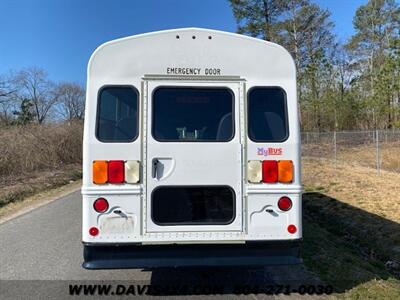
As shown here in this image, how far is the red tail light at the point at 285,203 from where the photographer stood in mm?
Answer: 4742

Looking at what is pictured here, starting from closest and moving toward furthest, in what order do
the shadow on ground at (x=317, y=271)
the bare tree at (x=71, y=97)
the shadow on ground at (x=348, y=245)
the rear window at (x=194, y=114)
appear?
the rear window at (x=194, y=114)
the shadow on ground at (x=317, y=271)
the shadow on ground at (x=348, y=245)
the bare tree at (x=71, y=97)

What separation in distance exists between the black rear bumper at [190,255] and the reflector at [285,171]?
25.8 inches

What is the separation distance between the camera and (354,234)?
8523 mm

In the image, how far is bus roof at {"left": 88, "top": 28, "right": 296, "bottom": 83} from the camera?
479 centimetres

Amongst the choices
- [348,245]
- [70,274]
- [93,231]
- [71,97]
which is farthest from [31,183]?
[71,97]

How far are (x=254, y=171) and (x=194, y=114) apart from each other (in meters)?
0.91

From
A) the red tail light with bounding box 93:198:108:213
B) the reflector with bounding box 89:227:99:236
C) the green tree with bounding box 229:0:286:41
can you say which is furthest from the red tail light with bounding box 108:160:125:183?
the green tree with bounding box 229:0:286:41

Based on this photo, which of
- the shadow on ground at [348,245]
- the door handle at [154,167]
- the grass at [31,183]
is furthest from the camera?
the grass at [31,183]

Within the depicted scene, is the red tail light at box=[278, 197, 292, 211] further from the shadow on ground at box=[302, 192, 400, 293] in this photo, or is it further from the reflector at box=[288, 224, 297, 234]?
the shadow on ground at box=[302, 192, 400, 293]

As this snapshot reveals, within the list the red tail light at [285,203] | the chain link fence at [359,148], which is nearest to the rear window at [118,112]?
→ the red tail light at [285,203]

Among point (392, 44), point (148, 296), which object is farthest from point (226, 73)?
point (392, 44)

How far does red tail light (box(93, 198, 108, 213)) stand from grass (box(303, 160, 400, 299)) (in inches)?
108

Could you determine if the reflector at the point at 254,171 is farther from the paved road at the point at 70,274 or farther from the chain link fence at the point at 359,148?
the chain link fence at the point at 359,148

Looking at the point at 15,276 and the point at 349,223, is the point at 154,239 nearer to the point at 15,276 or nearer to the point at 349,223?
the point at 15,276
